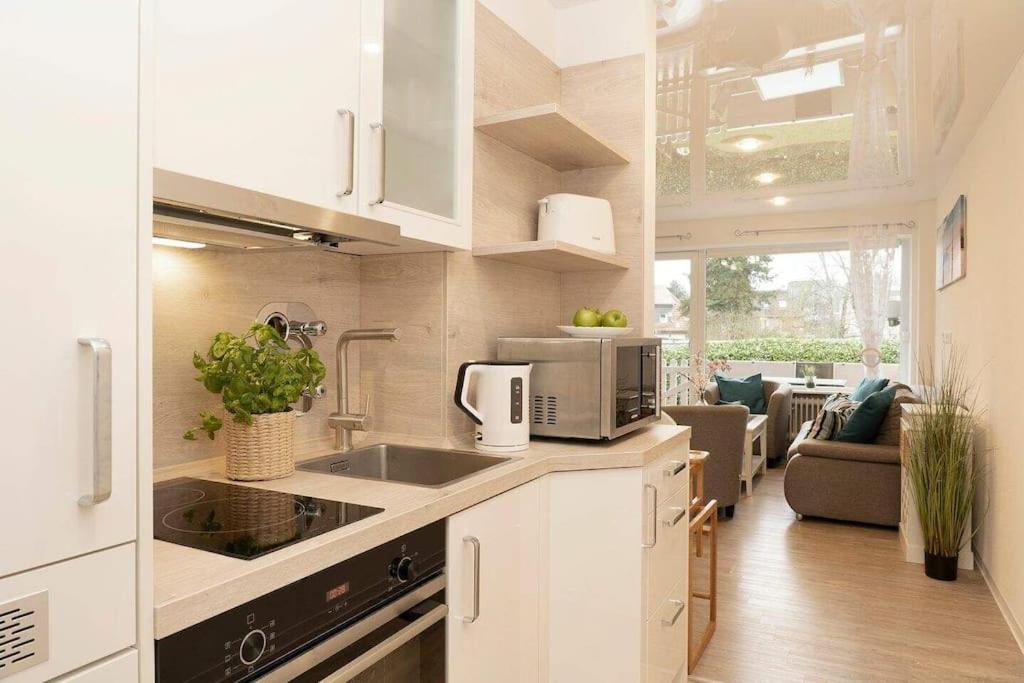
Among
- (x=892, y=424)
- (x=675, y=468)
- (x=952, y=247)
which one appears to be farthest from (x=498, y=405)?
(x=952, y=247)

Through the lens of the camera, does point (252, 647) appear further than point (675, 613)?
No

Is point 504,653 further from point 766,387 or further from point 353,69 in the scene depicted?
point 766,387

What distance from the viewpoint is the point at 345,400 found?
76.7 inches

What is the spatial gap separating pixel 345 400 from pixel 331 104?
2.67 ft

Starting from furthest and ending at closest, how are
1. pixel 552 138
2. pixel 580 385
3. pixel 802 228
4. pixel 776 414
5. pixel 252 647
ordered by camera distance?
pixel 802 228 → pixel 776 414 → pixel 552 138 → pixel 580 385 → pixel 252 647

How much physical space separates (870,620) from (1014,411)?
1.08m

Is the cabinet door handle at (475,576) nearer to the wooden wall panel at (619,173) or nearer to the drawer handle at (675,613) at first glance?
the drawer handle at (675,613)

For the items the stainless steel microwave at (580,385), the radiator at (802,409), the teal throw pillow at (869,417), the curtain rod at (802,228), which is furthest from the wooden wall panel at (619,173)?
the radiator at (802,409)

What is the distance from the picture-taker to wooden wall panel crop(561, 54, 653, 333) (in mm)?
2537

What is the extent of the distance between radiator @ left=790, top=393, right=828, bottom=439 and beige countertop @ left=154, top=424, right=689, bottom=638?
5098mm

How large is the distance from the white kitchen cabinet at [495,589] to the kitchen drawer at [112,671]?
700mm

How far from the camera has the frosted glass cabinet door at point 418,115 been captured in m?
1.60

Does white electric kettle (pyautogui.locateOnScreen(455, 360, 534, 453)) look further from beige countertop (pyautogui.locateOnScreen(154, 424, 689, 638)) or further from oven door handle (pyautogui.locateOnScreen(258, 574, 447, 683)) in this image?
oven door handle (pyautogui.locateOnScreen(258, 574, 447, 683))

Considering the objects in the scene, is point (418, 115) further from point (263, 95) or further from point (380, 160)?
point (263, 95)
